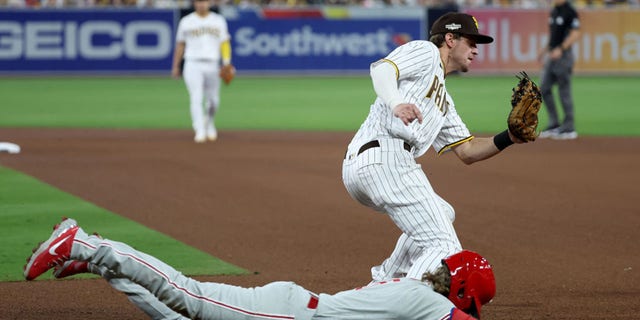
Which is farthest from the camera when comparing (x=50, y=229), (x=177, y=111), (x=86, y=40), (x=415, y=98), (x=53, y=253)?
(x=86, y=40)

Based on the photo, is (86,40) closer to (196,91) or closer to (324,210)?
(196,91)

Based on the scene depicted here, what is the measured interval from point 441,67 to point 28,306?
3.10 metres

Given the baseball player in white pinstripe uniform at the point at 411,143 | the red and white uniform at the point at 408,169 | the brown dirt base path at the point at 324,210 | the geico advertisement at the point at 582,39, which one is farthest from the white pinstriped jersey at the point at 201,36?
the geico advertisement at the point at 582,39

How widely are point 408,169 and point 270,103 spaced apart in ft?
58.4

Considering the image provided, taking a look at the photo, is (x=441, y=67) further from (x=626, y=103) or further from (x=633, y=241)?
(x=626, y=103)

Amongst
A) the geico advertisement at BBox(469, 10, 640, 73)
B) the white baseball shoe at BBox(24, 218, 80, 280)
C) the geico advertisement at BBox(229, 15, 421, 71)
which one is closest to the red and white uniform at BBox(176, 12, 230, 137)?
the white baseball shoe at BBox(24, 218, 80, 280)

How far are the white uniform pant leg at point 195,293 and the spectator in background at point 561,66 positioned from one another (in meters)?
12.8

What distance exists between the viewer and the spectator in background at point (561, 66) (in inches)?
711

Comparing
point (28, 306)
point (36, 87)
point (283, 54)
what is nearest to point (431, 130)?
point (28, 306)

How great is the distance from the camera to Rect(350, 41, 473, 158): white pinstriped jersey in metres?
6.65

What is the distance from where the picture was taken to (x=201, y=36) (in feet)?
58.7

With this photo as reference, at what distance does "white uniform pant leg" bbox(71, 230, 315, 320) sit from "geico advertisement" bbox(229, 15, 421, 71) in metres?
25.6

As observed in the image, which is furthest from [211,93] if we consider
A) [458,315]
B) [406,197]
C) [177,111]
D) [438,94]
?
[458,315]

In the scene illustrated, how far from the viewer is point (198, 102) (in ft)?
57.7
